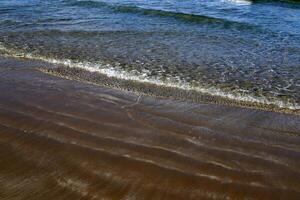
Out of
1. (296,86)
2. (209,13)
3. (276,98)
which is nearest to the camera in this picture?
(276,98)

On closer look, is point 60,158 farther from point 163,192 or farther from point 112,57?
point 112,57

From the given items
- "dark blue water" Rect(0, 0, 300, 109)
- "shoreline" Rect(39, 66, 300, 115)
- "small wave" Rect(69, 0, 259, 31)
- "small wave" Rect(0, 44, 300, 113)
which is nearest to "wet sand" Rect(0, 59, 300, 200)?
"shoreline" Rect(39, 66, 300, 115)

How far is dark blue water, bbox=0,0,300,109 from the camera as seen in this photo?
735cm

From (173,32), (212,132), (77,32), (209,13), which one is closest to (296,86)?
(212,132)

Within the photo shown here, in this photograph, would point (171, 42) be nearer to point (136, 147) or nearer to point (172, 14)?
point (172, 14)

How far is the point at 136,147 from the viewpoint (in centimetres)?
470

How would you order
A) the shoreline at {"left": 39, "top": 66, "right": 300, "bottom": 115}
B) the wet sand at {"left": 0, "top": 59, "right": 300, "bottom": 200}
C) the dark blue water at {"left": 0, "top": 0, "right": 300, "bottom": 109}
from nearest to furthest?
the wet sand at {"left": 0, "top": 59, "right": 300, "bottom": 200}, the shoreline at {"left": 39, "top": 66, "right": 300, "bottom": 115}, the dark blue water at {"left": 0, "top": 0, "right": 300, "bottom": 109}

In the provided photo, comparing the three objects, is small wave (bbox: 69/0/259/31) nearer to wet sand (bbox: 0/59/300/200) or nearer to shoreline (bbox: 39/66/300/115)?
shoreline (bbox: 39/66/300/115)

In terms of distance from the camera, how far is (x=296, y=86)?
23.3 ft

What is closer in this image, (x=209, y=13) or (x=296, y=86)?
(x=296, y=86)

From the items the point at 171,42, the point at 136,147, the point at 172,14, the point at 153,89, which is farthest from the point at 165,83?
the point at 172,14

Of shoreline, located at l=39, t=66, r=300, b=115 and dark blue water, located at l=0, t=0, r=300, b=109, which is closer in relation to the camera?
shoreline, located at l=39, t=66, r=300, b=115

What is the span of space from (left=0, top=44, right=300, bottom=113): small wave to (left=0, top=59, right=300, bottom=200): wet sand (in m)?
0.38

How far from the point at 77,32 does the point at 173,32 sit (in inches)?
102
